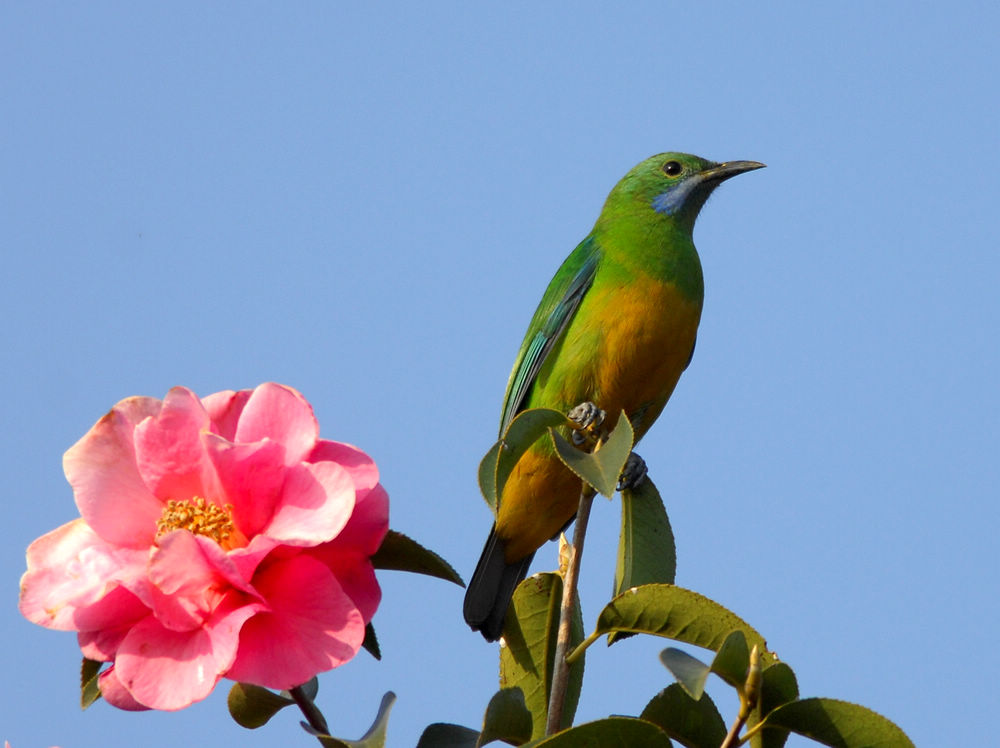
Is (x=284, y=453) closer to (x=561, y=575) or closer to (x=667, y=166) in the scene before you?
(x=561, y=575)

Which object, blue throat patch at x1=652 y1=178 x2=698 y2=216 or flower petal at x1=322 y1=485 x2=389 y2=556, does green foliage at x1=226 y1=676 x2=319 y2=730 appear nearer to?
flower petal at x1=322 y1=485 x2=389 y2=556

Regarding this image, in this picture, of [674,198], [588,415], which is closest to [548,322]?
[588,415]

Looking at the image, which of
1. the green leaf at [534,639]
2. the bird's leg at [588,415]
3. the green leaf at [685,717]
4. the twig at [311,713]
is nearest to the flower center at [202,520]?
the twig at [311,713]

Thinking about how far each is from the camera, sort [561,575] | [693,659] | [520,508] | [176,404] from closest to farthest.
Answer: [176,404] < [693,659] < [561,575] < [520,508]

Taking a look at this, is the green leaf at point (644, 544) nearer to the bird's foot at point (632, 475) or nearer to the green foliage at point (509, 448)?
the bird's foot at point (632, 475)

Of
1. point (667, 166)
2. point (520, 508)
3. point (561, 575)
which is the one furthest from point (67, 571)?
point (667, 166)

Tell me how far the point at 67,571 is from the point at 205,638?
0.69 ft

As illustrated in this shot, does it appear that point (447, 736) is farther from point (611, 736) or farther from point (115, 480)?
point (115, 480)

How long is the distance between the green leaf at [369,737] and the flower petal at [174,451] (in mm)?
350

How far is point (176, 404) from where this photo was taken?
1.49 metres

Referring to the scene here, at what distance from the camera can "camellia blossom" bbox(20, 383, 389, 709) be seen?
1.38 m

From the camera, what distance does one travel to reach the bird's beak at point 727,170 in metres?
5.20

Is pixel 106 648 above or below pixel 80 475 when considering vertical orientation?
below

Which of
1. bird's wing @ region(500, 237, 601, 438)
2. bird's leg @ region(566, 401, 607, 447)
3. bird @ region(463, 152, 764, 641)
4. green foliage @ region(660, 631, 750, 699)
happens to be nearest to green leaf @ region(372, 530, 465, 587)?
green foliage @ region(660, 631, 750, 699)
